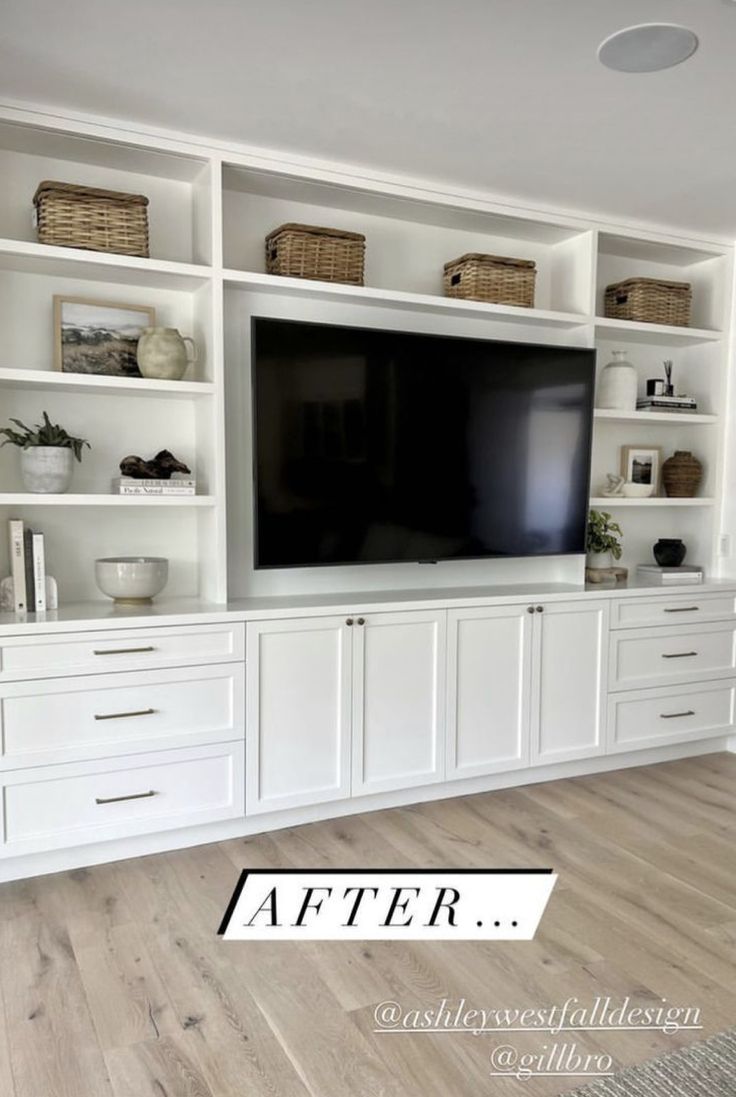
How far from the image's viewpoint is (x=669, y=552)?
388 cm

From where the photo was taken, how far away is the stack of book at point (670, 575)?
3.71 metres

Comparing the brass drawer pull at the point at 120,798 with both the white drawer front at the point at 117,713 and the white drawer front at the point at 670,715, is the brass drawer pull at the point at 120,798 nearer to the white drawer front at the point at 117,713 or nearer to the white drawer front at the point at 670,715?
the white drawer front at the point at 117,713

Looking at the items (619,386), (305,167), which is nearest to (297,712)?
(305,167)

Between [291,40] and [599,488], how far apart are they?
246cm

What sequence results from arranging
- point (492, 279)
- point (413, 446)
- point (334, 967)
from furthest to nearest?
point (492, 279), point (413, 446), point (334, 967)

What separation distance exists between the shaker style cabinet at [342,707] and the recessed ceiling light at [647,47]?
72.7 inches

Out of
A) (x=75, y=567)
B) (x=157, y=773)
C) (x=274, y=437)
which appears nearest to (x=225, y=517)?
(x=274, y=437)

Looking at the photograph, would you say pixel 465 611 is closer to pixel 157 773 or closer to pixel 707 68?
pixel 157 773

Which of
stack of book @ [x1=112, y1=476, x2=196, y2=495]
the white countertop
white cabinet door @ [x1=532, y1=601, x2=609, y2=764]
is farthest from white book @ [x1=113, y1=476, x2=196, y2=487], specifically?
white cabinet door @ [x1=532, y1=601, x2=609, y2=764]

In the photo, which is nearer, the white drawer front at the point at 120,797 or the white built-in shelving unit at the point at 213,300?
the white drawer front at the point at 120,797

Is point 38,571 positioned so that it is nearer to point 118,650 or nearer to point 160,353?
point 118,650

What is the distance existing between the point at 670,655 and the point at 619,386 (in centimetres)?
124

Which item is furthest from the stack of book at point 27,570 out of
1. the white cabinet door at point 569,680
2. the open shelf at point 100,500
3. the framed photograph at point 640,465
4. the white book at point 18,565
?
the framed photograph at point 640,465

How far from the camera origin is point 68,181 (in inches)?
111
